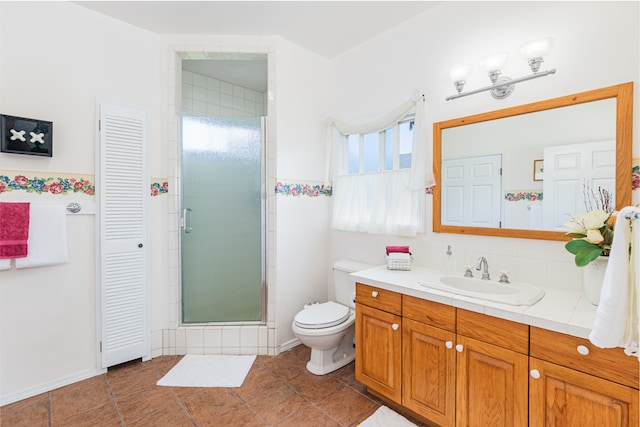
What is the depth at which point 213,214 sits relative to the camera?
8.36 feet

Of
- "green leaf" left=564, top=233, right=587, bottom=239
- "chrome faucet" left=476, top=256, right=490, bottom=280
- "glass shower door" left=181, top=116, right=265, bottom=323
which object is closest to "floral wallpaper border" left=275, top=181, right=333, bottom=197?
"glass shower door" left=181, top=116, right=265, bottom=323

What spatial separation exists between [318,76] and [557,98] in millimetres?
1864

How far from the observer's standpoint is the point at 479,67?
187cm

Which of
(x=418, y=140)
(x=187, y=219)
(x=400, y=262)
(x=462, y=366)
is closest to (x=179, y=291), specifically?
(x=187, y=219)

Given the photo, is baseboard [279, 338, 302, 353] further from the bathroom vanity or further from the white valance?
the white valance

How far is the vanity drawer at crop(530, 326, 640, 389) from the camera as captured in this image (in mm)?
1048

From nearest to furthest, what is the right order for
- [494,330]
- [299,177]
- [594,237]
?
[594,237]
[494,330]
[299,177]

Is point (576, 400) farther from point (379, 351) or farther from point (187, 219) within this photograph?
point (187, 219)

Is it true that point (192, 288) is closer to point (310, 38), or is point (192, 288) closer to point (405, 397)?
point (405, 397)

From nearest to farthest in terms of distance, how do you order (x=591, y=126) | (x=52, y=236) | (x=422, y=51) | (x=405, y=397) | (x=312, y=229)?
(x=591, y=126) → (x=405, y=397) → (x=52, y=236) → (x=422, y=51) → (x=312, y=229)

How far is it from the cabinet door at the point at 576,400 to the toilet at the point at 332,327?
45.7 inches

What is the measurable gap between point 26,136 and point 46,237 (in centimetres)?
63

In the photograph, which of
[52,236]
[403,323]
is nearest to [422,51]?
[403,323]

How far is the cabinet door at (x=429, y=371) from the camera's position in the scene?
1487mm
